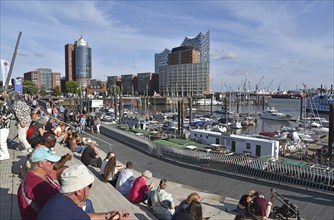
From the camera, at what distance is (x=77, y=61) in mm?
188000

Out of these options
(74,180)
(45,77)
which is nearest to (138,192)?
(74,180)

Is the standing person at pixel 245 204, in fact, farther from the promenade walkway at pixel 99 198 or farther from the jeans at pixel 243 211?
the promenade walkway at pixel 99 198

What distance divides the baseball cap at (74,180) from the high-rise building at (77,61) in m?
191

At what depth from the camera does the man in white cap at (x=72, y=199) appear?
247 centimetres

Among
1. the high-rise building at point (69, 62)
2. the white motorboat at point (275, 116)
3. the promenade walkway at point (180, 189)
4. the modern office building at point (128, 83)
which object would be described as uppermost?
the high-rise building at point (69, 62)

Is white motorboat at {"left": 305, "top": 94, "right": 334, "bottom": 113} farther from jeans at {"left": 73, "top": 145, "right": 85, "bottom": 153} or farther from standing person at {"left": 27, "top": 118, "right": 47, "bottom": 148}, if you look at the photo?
standing person at {"left": 27, "top": 118, "right": 47, "bottom": 148}

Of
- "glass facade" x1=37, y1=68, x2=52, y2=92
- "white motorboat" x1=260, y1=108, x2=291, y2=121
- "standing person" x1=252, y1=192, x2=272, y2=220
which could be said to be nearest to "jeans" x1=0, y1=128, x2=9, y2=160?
"standing person" x1=252, y1=192, x2=272, y2=220

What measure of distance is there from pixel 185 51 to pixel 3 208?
17979 cm

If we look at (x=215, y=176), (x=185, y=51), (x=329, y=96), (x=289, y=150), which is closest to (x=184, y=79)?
(x=185, y=51)

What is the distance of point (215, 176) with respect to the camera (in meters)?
13.4

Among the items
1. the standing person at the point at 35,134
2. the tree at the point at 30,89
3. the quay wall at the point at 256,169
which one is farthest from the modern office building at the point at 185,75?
the standing person at the point at 35,134

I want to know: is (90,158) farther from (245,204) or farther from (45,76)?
(45,76)

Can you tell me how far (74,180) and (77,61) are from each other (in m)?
198

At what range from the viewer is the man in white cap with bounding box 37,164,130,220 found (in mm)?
2471
